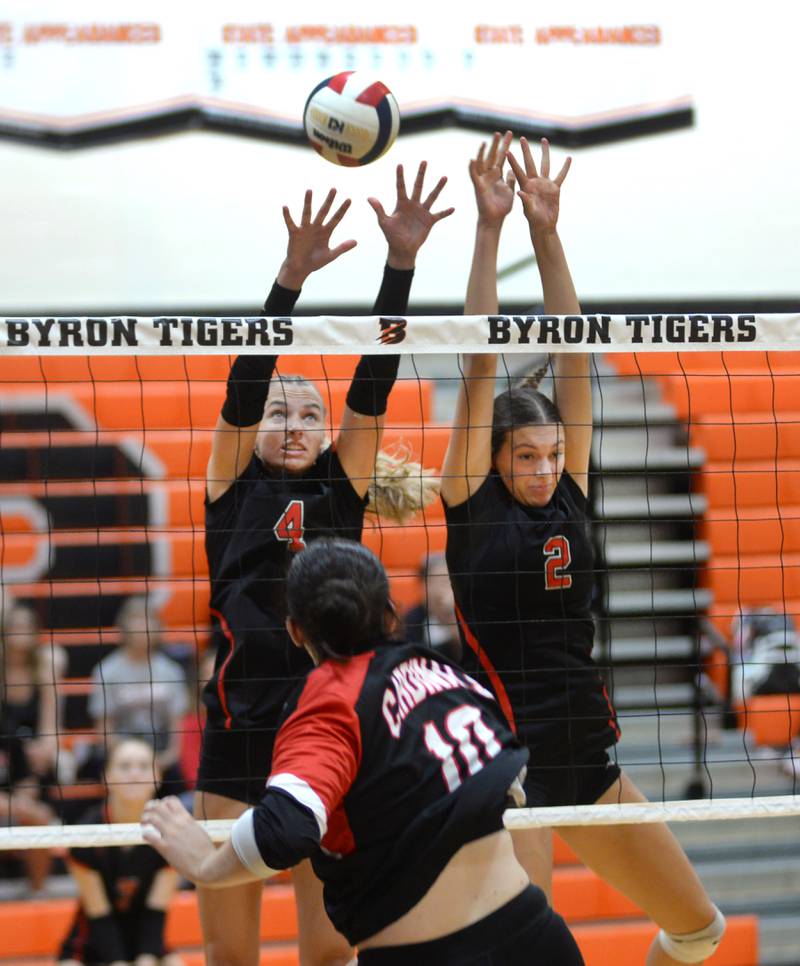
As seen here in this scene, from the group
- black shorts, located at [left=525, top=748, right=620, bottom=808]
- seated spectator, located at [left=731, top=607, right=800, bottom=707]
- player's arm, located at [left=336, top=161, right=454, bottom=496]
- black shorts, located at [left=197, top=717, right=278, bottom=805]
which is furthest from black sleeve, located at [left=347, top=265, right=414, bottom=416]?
seated spectator, located at [left=731, top=607, right=800, bottom=707]

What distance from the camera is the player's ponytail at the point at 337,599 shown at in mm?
2586


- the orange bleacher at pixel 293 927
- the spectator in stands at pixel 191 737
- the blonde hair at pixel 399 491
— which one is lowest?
the orange bleacher at pixel 293 927

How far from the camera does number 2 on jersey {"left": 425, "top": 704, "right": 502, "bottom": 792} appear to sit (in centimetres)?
254

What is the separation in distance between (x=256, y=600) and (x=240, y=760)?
46 cm

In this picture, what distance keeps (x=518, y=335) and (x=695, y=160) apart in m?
5.71

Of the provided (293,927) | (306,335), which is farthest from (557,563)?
(293,927)

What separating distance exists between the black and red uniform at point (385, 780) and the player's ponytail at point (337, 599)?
0.04 meters

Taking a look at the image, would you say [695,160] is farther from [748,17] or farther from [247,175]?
[247,175]

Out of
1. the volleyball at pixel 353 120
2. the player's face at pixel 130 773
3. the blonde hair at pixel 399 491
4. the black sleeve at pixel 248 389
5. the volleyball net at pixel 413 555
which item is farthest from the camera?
the volleyball net at pixel 413 555

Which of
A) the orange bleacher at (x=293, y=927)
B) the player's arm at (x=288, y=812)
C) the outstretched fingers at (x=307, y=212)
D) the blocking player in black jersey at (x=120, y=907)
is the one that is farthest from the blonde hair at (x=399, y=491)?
the orange bleacher at (x=293, y=927)

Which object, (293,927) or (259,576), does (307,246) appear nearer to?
(259,576)

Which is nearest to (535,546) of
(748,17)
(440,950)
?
(440,950)

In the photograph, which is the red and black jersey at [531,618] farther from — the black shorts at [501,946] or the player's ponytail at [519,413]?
the black shorts at [501,946]

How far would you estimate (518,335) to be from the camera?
12.3ft
